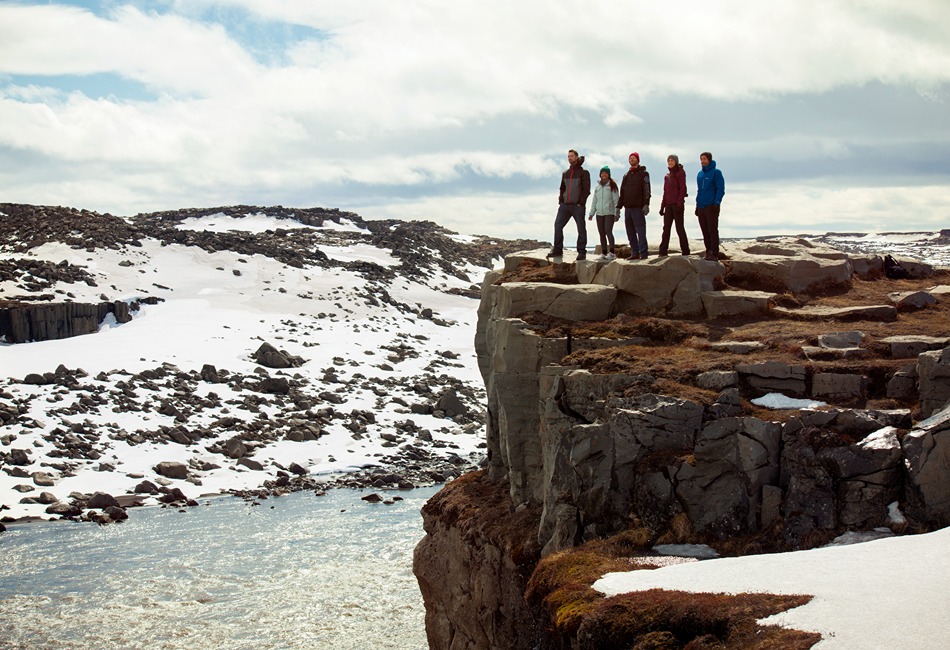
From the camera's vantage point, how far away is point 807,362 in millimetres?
18797

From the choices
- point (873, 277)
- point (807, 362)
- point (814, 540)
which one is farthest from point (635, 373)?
point (873, 277)

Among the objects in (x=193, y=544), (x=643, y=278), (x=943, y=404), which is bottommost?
(x=193, y=544)

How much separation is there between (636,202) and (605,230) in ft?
4.40

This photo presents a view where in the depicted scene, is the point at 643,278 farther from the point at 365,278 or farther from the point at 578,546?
the point at 365,278

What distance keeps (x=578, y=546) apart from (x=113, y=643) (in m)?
19.2

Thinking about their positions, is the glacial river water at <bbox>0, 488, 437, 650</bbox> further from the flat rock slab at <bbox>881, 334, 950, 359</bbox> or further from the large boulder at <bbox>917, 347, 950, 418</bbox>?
the large boulder at <bbox>917, 347, 950, 418</bbox>

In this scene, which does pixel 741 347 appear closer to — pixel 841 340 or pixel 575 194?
pixel 841 340

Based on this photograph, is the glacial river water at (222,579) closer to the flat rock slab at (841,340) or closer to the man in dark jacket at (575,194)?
the man in dark jacket at (575,194)

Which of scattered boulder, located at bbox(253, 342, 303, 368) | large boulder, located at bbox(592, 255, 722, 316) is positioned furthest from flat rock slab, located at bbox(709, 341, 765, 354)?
scattered boulder, located at bbox(253, 342, 303, 368)

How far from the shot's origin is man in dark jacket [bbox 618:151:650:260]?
25.7 m

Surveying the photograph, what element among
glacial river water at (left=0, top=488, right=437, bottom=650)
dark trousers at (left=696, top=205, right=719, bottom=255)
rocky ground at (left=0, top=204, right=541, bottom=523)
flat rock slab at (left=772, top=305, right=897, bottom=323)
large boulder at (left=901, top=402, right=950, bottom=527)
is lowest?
glacial river water at (left=0, top=488, right=437, bottom=650)

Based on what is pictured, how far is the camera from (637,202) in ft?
84.5

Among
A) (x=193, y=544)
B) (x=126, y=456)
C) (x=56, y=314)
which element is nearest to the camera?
(x=193, y=544)

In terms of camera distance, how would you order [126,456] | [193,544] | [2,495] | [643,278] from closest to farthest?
[643,278] < [193,544] < [2,495] < [126,456]
